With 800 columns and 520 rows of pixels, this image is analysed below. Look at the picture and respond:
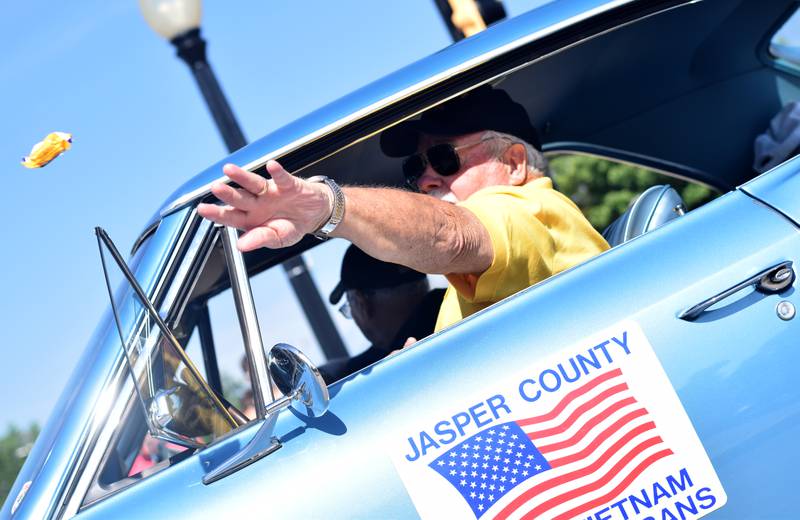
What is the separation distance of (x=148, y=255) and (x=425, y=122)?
0.89 meters

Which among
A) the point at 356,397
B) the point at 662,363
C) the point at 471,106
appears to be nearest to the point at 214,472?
the point at 356,397

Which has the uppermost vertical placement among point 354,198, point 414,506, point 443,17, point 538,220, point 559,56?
point 443,17

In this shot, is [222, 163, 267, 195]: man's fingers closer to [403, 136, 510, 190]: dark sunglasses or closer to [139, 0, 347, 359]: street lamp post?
[403, 136, 510, 190]: dark sunglasses

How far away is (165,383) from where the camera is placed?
1.91m

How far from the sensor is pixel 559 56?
120 inches

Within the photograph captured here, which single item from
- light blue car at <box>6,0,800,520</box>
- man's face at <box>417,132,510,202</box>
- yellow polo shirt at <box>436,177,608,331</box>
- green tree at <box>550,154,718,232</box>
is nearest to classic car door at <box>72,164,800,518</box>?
light blue car at <box>6,0,800,520</box>

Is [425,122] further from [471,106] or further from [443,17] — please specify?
[443,17]

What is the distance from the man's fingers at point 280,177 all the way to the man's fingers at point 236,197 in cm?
6

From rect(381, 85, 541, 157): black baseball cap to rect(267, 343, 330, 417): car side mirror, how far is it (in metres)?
0.92

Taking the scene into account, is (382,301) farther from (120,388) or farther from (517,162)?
(120,388)

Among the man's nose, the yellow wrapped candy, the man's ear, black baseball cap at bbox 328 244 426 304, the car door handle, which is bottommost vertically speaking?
the car door handle

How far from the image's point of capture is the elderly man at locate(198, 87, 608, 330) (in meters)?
1.79

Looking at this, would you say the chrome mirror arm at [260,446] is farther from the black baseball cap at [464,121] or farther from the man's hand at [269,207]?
the black baseball cap at [464,121]

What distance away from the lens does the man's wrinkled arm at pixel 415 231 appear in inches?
78.2
